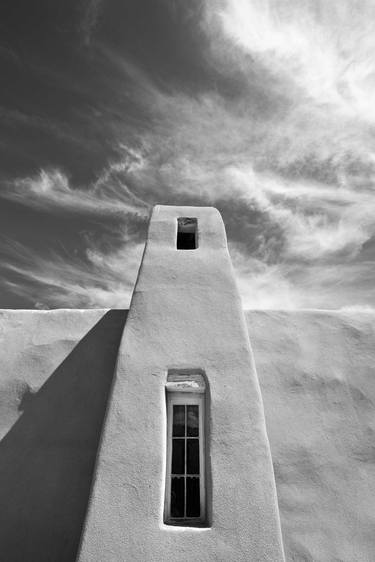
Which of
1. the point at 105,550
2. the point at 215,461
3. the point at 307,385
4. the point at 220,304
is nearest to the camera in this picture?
the point at 105,550

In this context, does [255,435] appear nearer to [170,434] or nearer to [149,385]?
[170,434]

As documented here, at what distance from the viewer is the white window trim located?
3695mm

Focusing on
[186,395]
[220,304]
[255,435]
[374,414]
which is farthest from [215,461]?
[374,414]

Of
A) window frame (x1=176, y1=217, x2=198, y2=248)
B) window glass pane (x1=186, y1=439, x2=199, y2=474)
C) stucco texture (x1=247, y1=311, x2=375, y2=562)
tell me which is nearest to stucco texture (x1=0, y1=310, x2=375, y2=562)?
stucco texture (x1=247, y1=311, x2=375, y2=562)

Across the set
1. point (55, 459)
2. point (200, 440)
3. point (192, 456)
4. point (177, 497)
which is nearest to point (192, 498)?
point (177, 497)

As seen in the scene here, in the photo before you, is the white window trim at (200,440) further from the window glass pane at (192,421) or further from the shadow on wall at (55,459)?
the shadow on wall at (55,459)

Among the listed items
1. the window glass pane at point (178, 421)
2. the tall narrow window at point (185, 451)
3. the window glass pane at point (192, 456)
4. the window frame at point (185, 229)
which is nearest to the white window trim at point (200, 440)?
the tall narrow window at point (185, 451)

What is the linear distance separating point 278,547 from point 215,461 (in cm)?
92

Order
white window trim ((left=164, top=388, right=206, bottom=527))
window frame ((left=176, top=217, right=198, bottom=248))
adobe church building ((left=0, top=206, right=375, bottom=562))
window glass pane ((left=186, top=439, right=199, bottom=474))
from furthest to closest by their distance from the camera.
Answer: window frame ((left=176, top=217, right=198, bottom=248)) < window glass pane ((left=186, top=439, right=199, bottom=474)) < white window trim ((left=164, top=388, right=206, bottom=527)) < adobe church building ((left=0, top=206, right=375, bottom=562))

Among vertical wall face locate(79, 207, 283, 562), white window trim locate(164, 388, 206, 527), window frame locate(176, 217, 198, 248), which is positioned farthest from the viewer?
window frame locate(176, 217, 198, 248)

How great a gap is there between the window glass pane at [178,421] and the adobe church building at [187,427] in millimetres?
14

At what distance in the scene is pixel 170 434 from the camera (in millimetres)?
4168

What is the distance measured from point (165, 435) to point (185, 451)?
54 centimetres

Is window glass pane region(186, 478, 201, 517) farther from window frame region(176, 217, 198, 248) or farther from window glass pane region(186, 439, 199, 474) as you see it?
window frame region(176, 217, 198, 248)
